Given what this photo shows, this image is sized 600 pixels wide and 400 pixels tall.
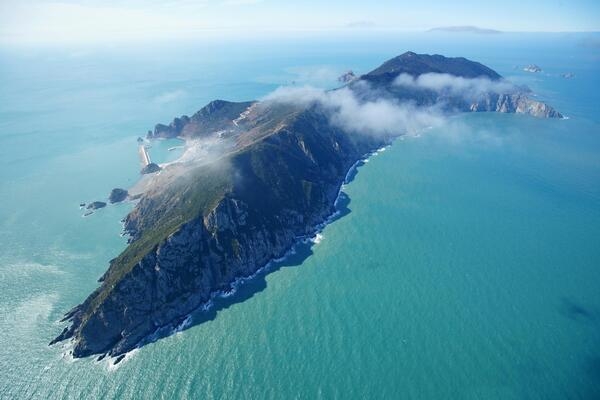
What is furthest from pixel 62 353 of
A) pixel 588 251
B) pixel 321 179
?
pixel 588 251

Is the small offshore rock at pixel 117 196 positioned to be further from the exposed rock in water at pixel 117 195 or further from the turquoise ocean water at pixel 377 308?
the turquoise ocean water at pixel 377 308

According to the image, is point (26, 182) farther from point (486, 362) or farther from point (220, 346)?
point (486, 362)

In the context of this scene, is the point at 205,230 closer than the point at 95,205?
Yes

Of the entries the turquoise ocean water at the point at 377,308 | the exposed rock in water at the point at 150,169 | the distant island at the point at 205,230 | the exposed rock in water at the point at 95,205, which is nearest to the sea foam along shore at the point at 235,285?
the distant island at the point at 205,230

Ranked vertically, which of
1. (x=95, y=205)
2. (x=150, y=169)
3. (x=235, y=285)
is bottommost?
(x=235, y=285)

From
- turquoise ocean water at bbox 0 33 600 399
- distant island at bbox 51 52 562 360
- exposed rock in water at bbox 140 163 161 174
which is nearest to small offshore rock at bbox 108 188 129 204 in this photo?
distant island at bbox 51 52 562 360

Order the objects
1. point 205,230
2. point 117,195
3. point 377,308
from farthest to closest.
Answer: point 117,195 → point 205,230 → point 377,308

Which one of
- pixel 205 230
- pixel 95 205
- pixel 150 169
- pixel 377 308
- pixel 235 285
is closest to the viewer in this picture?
pixel 377 308

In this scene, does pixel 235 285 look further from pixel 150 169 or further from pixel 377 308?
pixel 150 169

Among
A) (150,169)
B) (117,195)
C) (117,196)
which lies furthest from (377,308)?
(150,169)
